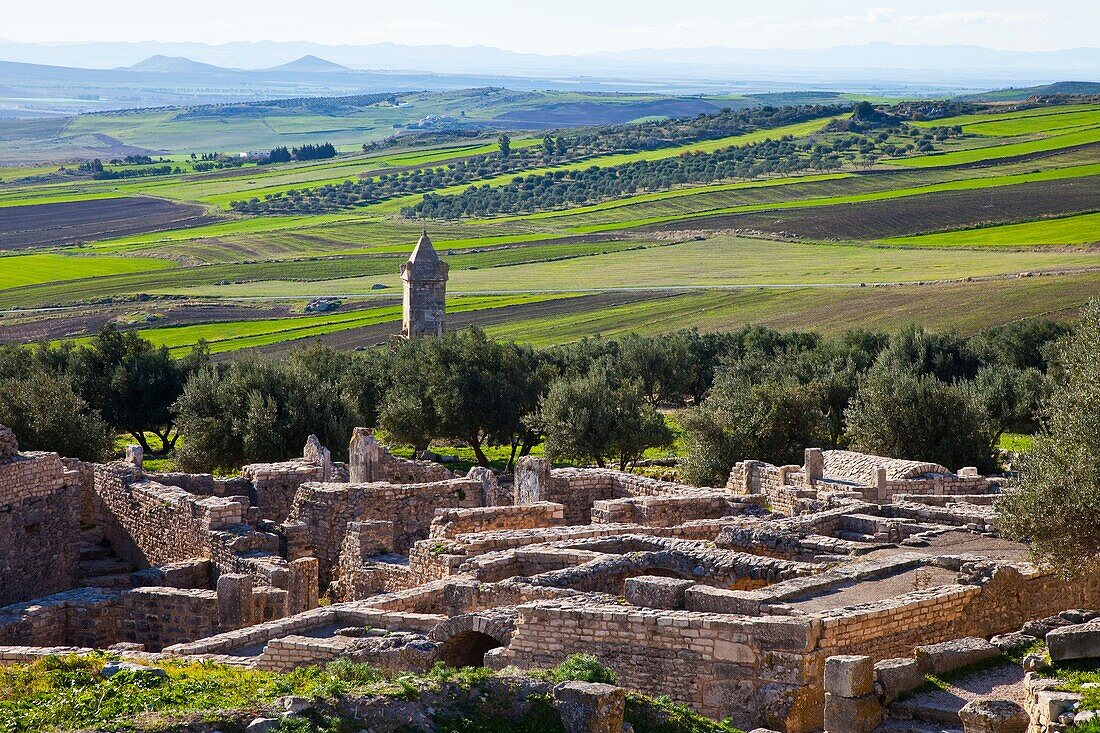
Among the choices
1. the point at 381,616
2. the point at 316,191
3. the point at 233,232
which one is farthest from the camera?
the point at 316,191

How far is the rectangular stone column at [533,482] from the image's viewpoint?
29.3 metres

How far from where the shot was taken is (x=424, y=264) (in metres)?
67.1

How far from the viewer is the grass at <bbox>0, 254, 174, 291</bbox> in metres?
128

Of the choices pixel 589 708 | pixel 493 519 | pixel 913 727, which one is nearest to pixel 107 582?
pixel 493 519

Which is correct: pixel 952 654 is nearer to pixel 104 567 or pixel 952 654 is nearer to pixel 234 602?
pixel 234 602

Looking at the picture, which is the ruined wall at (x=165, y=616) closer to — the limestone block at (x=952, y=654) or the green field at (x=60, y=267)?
the limestone block at (x=952, y=654)

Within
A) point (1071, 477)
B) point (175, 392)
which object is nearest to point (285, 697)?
point (1071, 477)

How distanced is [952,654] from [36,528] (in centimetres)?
1553

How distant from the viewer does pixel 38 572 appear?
88.8 feet

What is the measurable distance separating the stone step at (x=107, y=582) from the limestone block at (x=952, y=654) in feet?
42.5

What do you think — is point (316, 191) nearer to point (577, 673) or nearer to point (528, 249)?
point (528, 249)

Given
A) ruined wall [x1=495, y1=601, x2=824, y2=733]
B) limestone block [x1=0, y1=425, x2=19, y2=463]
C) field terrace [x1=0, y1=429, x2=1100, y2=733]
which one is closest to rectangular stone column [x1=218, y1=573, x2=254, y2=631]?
field terrace [x1=0, y1=429, x2=1100, y2=733]

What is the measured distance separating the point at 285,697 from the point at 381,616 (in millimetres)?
5867

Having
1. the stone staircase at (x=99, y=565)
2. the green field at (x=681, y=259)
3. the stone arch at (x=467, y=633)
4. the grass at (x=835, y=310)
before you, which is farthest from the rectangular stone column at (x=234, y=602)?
the green field at (x=681, y=259)
